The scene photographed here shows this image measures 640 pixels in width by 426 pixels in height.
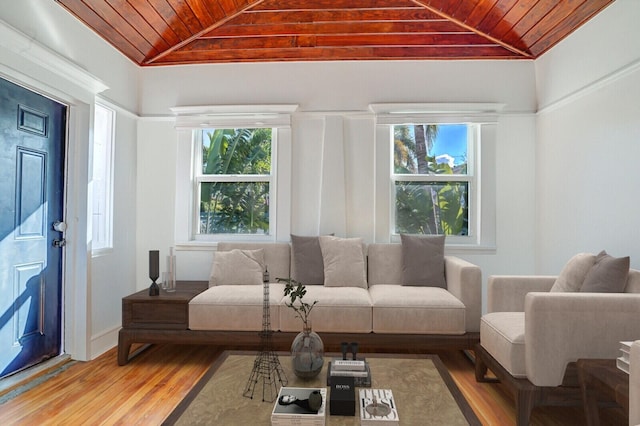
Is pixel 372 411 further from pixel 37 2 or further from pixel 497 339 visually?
pixel 37 2

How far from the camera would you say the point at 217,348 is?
366 centimetres

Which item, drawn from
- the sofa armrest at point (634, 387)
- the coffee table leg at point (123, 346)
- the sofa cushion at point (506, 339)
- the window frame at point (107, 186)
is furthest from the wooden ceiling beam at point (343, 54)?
the sofa armrest at point (634, 387)

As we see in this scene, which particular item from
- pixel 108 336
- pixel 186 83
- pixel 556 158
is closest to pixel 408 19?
pixel 556 158

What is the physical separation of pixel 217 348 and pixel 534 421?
254 centimetres

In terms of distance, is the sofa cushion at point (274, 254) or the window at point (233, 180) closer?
the sofa cushion at point (274, 254)

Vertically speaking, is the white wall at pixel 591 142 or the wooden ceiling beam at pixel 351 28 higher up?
the wooden ceiling beam at pixel 351 28

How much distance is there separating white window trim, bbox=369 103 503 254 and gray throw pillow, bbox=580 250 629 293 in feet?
5.56

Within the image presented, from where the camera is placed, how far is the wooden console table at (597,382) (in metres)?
1.77

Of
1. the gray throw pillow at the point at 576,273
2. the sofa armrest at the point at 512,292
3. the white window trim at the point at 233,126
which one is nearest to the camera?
the gray throw pillow at the point at 576,273

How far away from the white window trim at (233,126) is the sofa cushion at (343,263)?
633 millimetres

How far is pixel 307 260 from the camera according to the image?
12.4 ft

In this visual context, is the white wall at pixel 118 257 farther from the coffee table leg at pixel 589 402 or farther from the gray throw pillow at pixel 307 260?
the coffee table leg at pixel 589 402

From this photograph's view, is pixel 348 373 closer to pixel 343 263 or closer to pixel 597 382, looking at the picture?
pixel 597 382

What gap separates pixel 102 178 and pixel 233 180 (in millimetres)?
1241
